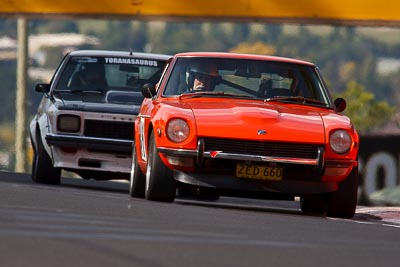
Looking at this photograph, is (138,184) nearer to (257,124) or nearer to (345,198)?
(257,124)

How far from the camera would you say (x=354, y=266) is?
905 cm

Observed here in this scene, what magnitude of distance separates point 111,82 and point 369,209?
3888 mm

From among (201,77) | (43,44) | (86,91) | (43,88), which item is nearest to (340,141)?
(201,77)

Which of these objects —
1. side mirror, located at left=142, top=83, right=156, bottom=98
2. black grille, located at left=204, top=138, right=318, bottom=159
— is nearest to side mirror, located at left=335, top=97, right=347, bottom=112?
black grille, located at left=204, top=138, right=318, bottom=159

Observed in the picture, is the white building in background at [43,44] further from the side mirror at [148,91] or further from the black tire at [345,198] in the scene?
the black tire at [345,198]

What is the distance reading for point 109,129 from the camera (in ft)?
58.8

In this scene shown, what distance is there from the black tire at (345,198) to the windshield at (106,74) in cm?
523

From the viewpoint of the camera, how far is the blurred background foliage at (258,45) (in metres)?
148

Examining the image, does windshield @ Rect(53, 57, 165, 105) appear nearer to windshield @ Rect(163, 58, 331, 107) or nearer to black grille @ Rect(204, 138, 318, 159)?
windshield @ Rect(163, 58, 331, 107)

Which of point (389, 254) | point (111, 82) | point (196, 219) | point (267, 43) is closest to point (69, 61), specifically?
point (111, 82)

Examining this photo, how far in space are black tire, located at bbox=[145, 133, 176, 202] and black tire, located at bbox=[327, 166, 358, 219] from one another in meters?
1.43

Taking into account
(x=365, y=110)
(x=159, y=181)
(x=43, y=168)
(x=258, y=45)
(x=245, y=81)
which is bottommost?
(x=365, y=110)

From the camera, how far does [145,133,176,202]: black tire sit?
13867 millimetres

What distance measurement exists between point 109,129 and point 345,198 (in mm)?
4538
